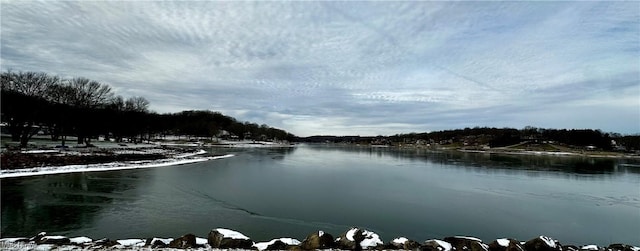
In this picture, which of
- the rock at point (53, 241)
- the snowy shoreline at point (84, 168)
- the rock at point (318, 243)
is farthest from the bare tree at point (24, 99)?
the rock at point (318, 243)

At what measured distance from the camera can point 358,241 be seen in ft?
29.2

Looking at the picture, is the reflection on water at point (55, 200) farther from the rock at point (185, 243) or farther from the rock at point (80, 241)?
the rock at point (185, 243)

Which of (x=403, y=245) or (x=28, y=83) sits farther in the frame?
(x=28, y=83)

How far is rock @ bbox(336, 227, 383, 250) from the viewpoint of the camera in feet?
28.4

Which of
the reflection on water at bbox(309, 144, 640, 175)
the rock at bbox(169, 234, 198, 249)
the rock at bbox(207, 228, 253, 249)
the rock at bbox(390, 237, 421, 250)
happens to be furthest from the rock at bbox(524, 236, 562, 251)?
the reflection on water at bbox(309, 144, 640, 175)

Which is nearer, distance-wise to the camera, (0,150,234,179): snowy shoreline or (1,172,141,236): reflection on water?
(1,172,141,236): reflection on water

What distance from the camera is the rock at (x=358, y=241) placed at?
8648 millimetres

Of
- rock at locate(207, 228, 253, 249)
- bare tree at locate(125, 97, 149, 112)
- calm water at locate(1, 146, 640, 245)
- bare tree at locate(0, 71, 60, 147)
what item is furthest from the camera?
bare tree at locate(125, 97, 149, 112)

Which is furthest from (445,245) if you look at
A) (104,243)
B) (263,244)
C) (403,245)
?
(104,243)

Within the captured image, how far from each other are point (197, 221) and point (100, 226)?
9.01 ft

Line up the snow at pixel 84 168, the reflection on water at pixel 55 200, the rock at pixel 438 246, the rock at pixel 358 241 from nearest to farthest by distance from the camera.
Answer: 1. the rock at pixel 438 246
2. the rock at pixel 358 241
3. the reflection on water at pixel 55 200
4. the snow at pixel 84 168

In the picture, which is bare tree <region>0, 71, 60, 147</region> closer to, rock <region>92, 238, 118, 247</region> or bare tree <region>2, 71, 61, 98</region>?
bare tree <region>2, 71, 61, 98</region>

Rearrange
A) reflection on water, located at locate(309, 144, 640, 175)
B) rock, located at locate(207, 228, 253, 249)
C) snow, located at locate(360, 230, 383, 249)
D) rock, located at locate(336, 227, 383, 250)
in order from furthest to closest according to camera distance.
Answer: reflection on water, located at locate(309, 144, 640, 175) < snow, located at locate(360, 230, 383, 249) < rock, located at locate(336, 227, 383, 250) < rock, located at locate(207, 228, 253, 249)

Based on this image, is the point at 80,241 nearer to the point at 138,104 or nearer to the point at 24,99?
the point at 24,99
